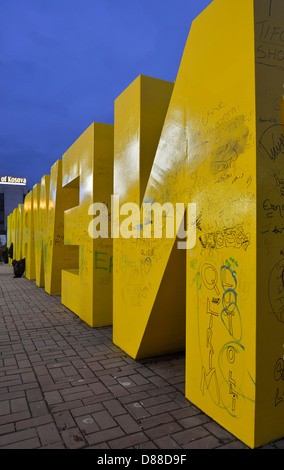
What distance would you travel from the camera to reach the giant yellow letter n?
8.13 ft

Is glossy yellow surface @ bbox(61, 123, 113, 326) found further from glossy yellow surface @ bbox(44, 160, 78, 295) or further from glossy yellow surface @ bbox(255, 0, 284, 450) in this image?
glossy yellow surface @ bbox(255, 0, 284, 450)

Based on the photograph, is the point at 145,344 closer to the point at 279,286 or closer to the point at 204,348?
the point at 204,348

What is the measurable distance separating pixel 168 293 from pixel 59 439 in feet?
6.25

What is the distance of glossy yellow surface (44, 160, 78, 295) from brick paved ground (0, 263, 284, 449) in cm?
411

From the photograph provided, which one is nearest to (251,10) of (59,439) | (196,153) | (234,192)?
(196,153)

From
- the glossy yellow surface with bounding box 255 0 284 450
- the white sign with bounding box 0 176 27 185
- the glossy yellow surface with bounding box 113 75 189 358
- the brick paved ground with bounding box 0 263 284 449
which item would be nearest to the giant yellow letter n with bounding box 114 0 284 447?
the glossy yellow surface with bounding box 255 0 284 450

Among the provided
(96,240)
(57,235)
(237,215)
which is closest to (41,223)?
(57,235)

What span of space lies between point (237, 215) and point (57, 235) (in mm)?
7523

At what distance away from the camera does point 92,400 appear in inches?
130

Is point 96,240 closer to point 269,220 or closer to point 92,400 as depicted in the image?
point 92,400

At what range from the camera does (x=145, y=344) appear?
431cm

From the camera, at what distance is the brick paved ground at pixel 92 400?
261 cm

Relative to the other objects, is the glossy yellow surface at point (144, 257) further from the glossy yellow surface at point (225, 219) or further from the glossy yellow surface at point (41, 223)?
the glossy yellow surface at point (41, 223)

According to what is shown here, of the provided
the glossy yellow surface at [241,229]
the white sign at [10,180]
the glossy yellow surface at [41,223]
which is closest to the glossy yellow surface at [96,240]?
the glossy yellow surface at [241,229]
